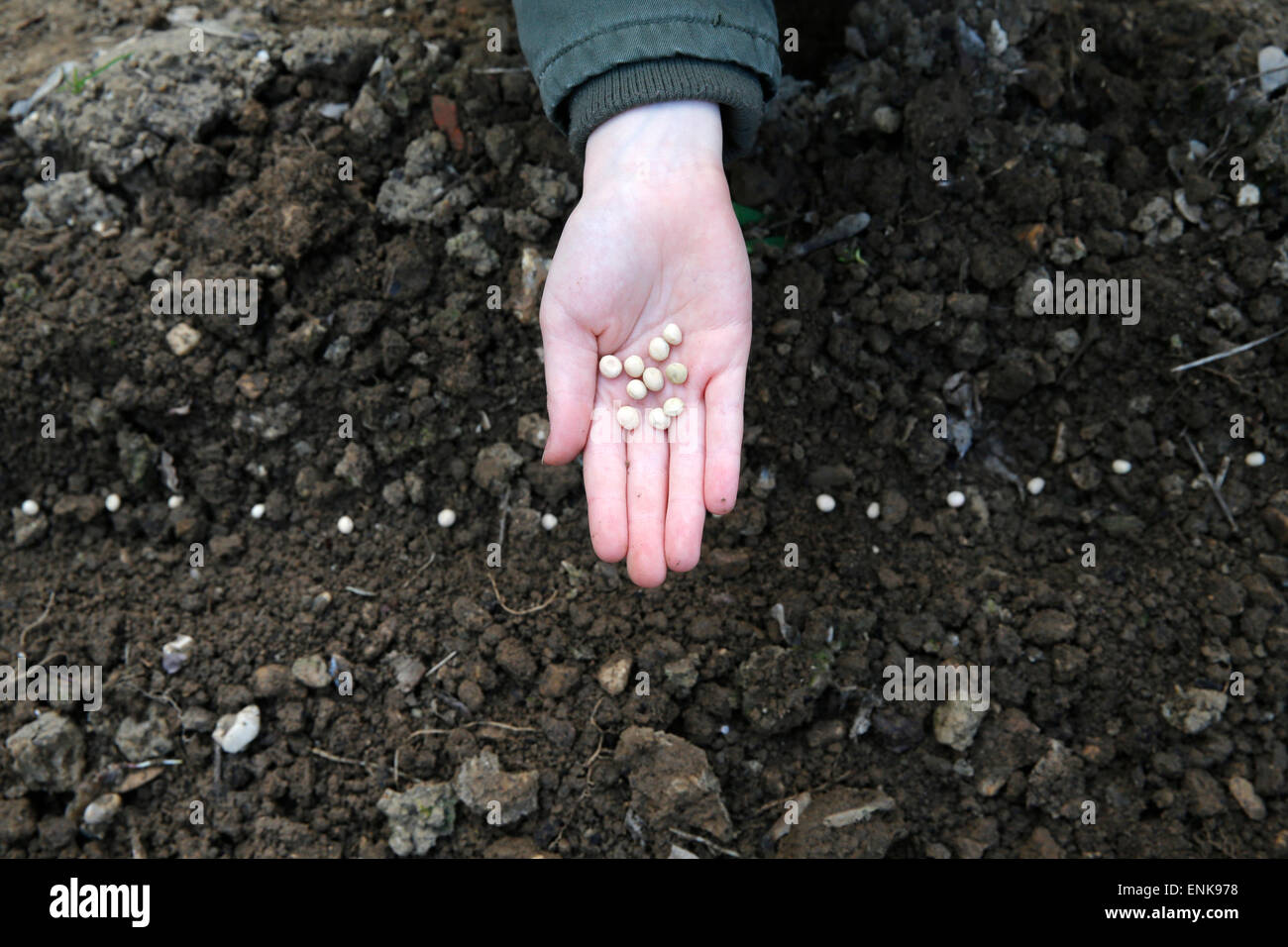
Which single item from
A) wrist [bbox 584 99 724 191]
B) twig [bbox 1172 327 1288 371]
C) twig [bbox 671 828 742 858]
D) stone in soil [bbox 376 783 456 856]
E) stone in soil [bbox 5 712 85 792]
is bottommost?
twig [bbox 671 828 742 858]

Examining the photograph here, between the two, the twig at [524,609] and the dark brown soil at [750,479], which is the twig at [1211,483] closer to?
the dark brown soil at [750,479]

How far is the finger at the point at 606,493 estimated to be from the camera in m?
2.29

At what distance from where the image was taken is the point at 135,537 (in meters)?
3.01

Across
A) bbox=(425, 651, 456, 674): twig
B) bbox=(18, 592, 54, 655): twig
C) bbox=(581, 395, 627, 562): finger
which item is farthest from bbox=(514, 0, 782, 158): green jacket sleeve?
bbox=(18, 592, 54, 655): twig

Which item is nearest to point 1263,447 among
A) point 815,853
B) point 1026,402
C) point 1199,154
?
point 1026,402

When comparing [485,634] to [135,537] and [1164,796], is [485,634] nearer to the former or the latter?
[135,537]

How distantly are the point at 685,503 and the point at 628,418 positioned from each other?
301 millimetres

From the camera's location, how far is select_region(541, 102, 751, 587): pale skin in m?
2.31

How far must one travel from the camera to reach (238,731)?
256cm

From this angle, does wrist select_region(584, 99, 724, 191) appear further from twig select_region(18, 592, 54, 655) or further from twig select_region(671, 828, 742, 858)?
twig select_region(18, 592, 54, 655)

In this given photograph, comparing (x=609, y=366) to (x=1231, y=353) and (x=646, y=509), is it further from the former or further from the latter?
(x=1231, y=353)

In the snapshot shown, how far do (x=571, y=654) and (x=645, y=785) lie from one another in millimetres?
448

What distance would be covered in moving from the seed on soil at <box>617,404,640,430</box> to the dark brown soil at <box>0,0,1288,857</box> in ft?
1.70

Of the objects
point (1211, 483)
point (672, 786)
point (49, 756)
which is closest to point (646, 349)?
point (672, 786)
